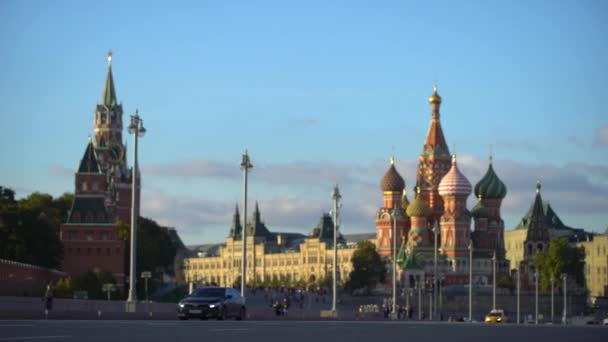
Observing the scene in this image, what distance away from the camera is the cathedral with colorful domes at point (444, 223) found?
18650cm

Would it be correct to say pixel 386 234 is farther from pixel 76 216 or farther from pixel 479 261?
pixel 76 216

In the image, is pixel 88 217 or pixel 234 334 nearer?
pixel 234 334

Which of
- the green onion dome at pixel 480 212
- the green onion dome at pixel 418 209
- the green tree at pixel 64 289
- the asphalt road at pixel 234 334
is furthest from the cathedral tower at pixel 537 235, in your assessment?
the asphalt road at pixel 234 334

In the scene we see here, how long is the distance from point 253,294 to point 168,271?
32017mm

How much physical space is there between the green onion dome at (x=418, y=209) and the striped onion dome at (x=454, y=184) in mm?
3046

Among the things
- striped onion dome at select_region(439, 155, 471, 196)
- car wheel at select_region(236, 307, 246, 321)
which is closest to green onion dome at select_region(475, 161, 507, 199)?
striped onion dome at select_region(439, 155, 471, 196)

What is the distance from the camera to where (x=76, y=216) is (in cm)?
15575

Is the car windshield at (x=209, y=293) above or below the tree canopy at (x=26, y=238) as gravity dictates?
below

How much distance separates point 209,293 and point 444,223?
141 meters

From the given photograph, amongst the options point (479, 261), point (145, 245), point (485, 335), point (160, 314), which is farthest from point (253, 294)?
point (485, 335)

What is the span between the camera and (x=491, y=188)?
646 ft

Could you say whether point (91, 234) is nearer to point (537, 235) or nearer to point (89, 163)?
point (89, 163)

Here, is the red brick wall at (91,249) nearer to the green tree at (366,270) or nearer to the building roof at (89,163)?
the building roof at (89,163)

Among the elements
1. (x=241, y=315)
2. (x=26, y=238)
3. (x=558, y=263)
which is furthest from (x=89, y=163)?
(x=241, y=315)
